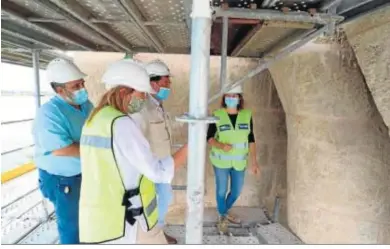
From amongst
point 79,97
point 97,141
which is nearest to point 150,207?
point 97,141

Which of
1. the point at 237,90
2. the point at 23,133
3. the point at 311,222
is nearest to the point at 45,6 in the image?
the point at 237,90

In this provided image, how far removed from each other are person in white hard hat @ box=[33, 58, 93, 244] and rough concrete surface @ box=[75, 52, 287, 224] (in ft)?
7.33

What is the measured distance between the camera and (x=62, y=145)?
2320mm

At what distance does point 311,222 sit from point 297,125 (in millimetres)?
1076

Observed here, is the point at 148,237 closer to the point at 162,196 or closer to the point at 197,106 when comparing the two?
the point at 162,196

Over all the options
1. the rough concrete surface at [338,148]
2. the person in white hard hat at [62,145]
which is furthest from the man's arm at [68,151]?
the rough concrete surface at [338,148]

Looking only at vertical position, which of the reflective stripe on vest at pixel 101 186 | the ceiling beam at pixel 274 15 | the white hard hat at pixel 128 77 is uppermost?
the ceiling beam at pixel 274 15

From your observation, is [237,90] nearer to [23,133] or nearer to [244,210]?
[244,210]

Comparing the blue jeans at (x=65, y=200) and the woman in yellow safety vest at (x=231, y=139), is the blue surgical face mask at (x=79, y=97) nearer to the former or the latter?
the blue jeans at (x=65, y=200)

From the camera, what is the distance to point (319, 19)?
1960 millimetres

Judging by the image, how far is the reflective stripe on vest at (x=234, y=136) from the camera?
3693 mm

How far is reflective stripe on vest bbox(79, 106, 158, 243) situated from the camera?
1637 mm

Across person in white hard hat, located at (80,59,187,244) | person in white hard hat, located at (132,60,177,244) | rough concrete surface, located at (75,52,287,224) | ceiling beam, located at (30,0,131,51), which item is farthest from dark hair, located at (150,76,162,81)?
rough concrete surface, located at (75,52,287,224)

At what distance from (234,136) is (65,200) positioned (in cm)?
190
